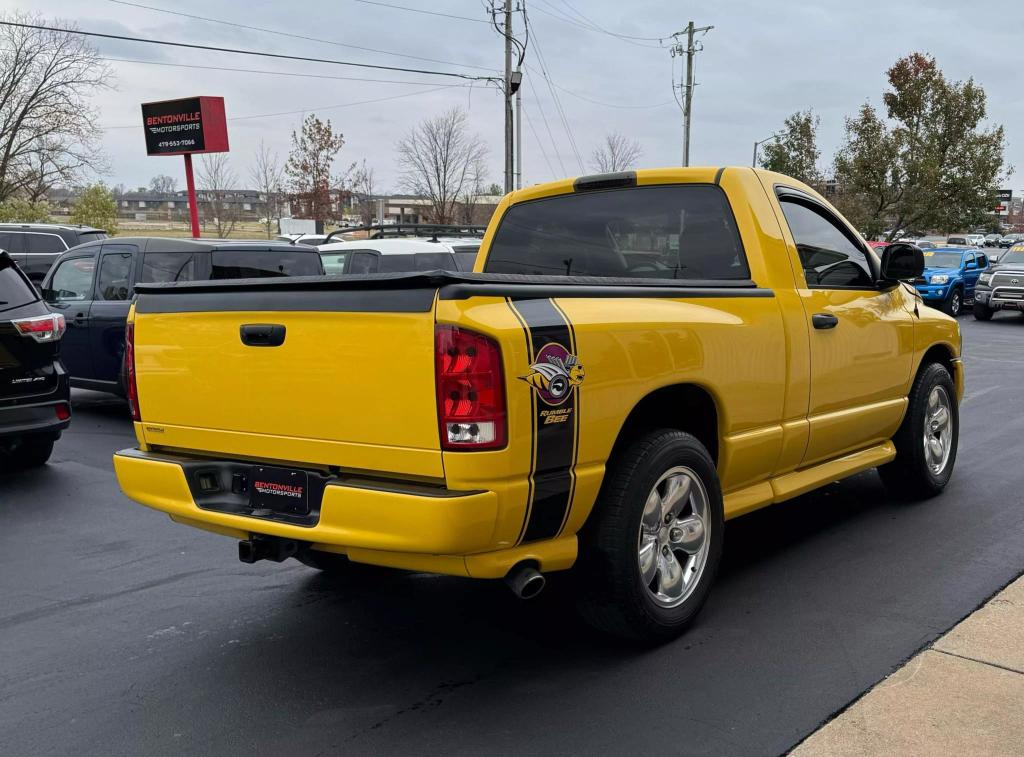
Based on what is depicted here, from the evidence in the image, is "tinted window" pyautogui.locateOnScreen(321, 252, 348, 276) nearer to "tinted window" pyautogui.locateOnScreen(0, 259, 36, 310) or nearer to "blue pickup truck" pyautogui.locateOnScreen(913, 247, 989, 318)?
"tinted window" pyautogui.locateOnScreen(0, 259, 36, 310)

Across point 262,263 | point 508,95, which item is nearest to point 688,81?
point 508,95

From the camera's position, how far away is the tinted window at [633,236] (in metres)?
4.80

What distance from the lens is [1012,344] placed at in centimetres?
1745

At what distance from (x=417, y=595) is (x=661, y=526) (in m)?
1.33

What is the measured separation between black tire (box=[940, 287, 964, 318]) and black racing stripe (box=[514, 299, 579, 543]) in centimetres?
2287

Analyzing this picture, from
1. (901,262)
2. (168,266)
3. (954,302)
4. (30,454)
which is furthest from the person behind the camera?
(954,302)

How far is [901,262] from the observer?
5535 millimetres

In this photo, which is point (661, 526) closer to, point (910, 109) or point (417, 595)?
point (417, 595)

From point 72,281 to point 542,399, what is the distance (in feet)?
27.1

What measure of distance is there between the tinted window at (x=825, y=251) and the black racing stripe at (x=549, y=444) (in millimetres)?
2068

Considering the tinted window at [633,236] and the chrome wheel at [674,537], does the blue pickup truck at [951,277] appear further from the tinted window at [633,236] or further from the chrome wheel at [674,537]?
the chrome wheel at [674,537]

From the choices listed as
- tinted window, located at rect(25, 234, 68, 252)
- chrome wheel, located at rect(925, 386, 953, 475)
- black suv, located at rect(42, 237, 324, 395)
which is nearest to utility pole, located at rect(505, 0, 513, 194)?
tinted window, located at rect(25, 234, 68, 252)

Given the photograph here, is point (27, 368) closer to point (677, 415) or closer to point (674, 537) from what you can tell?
point (677, 415)

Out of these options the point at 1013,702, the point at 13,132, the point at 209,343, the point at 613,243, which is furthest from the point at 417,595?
the point at 13,132
